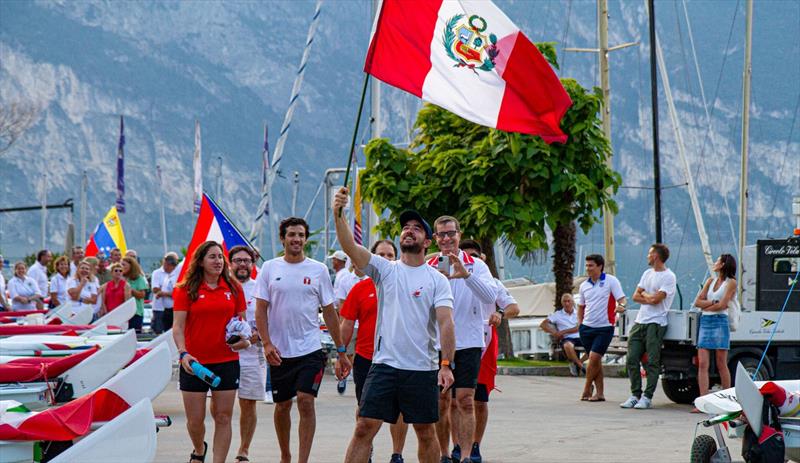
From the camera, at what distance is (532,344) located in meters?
28.3

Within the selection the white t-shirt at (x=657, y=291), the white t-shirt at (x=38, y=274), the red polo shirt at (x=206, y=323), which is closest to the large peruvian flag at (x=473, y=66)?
the red polo shirt at (x=206, y=323)

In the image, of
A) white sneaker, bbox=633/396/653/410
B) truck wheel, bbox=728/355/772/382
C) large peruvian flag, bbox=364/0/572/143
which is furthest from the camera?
truck wheel, bbox=728/355/772/382

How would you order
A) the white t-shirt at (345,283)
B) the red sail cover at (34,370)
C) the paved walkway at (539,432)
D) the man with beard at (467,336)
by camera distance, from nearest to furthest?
the red sail cover at (34,370) → the man with beard at (467,336) → the paved walkway at (539,432) → the white t-shirt at (345,283)

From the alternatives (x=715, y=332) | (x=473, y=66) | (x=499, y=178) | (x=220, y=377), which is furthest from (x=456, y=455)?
(x=499, y=178)

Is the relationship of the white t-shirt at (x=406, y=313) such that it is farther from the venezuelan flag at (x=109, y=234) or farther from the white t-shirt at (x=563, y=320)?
the venezuelan flag at (x=109, y=234)

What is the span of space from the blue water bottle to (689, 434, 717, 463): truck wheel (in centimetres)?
369

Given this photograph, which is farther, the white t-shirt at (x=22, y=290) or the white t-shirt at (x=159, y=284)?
the white t-shirt at (x=22, y=290)

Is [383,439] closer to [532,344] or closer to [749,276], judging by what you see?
[749,276]

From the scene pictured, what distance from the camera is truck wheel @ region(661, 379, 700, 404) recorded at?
18156mm

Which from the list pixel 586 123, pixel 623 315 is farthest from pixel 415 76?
pixel 586 123

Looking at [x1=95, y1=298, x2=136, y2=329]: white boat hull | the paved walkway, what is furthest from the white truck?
[x1=95, y1=298, x2=136, y2=329]: white boat hull

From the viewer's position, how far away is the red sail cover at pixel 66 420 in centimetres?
700

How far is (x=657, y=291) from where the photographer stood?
674 inches

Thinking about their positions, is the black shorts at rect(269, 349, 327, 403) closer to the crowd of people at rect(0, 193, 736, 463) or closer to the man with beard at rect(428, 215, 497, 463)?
the crowd of people at rect(0, 193, 736, 463)
